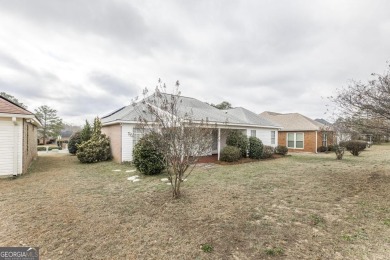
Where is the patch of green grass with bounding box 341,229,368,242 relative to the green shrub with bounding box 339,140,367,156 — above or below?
below

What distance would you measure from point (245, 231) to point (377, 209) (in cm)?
382

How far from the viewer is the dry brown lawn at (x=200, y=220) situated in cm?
335

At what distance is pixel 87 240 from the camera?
12.0 feet

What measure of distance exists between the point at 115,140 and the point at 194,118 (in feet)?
20.0

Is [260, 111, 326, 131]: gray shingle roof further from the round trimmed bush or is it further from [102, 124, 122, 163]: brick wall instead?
the round trimmed bush

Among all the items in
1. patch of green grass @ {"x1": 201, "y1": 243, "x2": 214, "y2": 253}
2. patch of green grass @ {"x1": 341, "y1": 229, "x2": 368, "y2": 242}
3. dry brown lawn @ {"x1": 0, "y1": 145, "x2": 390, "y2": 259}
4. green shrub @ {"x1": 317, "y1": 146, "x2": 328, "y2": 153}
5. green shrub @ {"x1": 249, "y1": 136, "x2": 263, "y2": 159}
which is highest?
green shrub @ {"x1": 249, "y1": 136, "x2": 263, "y2": 159}

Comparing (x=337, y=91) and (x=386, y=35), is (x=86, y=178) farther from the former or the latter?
(x=386, y=35)

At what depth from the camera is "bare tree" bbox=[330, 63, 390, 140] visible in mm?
7141

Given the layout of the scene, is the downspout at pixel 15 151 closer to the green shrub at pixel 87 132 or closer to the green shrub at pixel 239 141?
the green shrub at pixel 87 132

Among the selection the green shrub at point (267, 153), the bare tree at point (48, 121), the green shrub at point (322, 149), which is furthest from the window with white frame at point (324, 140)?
the bare tree at point (48, 121)

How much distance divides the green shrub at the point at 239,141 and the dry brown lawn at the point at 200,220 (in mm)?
7538

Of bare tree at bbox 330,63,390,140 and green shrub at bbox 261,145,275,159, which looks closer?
bare tree at bbox 330,63,390,140

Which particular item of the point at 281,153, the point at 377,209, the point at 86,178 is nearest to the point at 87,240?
the point at 86,178

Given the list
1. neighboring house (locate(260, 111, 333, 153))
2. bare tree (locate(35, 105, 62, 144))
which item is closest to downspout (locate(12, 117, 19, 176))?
neighboring house (locate(260, 111, 333, 153))
